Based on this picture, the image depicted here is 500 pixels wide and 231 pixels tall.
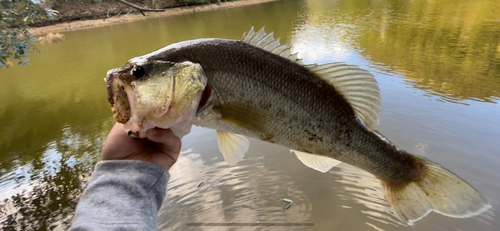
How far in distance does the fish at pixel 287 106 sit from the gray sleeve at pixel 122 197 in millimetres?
244

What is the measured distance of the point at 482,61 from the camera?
8.16m

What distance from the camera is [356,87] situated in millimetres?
1750

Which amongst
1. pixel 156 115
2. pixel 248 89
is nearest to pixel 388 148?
pixel 248 89

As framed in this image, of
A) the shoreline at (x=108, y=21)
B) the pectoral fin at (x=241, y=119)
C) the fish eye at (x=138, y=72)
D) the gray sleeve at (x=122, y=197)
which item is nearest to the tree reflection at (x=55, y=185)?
the gray sleeve at (x=122, y=197)

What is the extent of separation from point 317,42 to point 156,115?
12.1m

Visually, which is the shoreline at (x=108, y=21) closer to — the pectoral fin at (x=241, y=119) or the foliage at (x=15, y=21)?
the foliage at (x=15, y=21)

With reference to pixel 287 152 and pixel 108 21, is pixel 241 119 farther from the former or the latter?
pixel 108 21

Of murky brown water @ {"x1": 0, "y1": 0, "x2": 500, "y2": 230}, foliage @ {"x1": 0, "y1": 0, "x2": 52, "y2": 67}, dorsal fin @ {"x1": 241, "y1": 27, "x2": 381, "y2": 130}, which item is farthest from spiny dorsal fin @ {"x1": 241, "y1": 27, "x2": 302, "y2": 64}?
foliage @ {"x1": 0, "y1": 0, "x2": 52, "y2": 67}

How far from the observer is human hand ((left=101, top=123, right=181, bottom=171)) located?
5.67ft

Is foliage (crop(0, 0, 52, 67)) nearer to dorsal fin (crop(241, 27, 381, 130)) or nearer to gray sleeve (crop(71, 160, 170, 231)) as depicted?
gray sleeve (crop(71, 160, 170, 231))

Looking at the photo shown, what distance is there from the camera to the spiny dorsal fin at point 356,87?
174 centimetres

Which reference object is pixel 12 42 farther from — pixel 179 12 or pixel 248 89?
pixel 179 12

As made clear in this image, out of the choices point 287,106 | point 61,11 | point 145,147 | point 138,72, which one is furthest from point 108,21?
point 287,106

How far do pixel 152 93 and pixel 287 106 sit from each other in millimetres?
833
